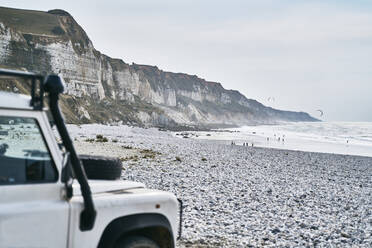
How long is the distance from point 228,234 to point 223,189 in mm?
7218

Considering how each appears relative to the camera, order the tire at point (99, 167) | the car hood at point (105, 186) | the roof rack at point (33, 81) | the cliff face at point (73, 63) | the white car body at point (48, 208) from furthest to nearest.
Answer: the cliff face at point (73, 63) → the tire at point (99, 167) → the car hood at point (105, 186) → the roof rack at point (33, 81) → the white car body at point (48, 208)

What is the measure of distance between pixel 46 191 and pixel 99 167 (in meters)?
1.16

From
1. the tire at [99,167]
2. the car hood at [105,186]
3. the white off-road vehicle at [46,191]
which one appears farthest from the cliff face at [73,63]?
the white off-road vehicle at [46,191]

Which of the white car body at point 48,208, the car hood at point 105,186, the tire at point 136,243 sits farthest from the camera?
the tire at point 136,243

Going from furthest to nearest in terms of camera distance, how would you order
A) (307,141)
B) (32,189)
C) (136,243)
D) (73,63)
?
(73,63) → (307,141) → (136,243) → (32,189)

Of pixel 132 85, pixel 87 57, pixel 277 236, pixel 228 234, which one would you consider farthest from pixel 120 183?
pixel 132 85

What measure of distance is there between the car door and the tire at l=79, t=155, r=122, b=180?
972mm

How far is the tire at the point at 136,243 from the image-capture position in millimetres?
4726

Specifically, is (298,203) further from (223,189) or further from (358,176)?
(358,176)

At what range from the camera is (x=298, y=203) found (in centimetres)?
1598

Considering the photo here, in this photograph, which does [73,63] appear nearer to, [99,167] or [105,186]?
[99,167]

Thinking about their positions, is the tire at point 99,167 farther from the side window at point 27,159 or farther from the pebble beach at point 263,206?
the pebble beach at point 263,206

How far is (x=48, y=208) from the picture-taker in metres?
4.04

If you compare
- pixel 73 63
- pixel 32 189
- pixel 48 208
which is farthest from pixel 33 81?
pixel 73 63
